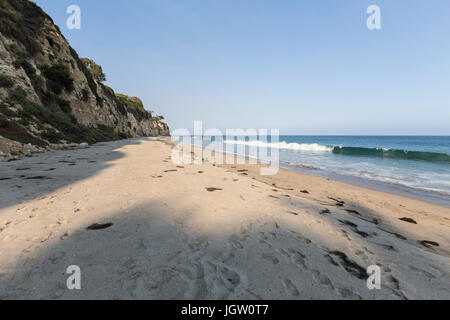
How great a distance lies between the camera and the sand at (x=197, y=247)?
173cm

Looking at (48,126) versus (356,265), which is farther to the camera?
(48,126)

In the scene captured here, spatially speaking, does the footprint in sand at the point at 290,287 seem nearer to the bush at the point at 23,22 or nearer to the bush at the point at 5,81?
the bush at the point at 5,81

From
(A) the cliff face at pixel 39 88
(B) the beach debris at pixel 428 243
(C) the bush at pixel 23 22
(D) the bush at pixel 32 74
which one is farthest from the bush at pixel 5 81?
(B) the beach debris at pixel 428 243

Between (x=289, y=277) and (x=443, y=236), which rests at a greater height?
(x=289, y=277)

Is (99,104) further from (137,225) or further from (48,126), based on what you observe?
(137,225)

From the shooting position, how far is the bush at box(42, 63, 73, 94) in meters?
18.2

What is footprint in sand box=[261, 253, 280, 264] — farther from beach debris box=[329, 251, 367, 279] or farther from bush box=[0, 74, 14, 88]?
bush box=[0, 74, 14, 88]

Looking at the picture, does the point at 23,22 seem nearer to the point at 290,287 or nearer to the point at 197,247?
the point at 197,247

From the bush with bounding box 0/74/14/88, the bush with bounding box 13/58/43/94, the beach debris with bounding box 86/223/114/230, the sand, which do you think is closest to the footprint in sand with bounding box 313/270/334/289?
the sand

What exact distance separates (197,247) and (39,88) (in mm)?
22241

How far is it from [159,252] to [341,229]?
124 inches
